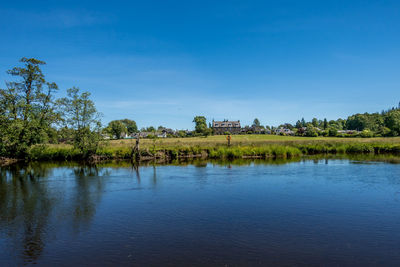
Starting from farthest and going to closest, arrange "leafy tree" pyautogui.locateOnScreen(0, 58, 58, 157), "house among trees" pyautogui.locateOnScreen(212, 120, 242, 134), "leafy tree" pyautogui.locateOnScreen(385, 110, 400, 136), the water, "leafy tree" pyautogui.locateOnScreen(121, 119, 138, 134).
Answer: "leafy tree" pyautogui.locateOnScreen(121, 119, 138, 134)
"house among trees" pyautogui.locateOnScreen(212, 120, 242, 134)
"leafy tree" pyautogui.locateOnScreen(385, 110, 400, 136)
"leafy tree" pyautogui.locateOnScreen(0, 58, 58, 157)
the water

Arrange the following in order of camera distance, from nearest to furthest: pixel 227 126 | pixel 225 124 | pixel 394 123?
pixel 394 123 → pixel 227 126 → pixel 225 124

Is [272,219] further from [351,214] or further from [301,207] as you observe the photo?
[351,214]

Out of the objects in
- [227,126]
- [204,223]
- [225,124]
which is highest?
[225,124]

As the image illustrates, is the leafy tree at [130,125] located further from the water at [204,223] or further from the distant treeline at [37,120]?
the water at [204,223]

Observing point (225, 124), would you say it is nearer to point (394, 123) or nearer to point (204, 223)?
point (394, 123)

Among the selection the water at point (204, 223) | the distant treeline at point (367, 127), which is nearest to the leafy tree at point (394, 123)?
the distant treeline at point (367, 127)

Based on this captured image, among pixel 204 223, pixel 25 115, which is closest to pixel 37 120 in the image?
pixel 25 115

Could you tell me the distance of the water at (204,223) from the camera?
809 centimetres

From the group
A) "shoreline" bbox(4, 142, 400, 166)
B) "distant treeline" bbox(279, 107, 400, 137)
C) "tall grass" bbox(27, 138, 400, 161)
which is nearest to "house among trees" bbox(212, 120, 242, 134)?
"distant treeline" bbox(279, 107, 400, 137)

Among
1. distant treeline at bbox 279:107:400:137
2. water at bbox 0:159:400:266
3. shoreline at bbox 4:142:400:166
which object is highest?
distant treeline at bbox 279:107:400:137

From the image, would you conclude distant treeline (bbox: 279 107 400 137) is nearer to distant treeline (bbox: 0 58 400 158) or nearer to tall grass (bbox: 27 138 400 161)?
tall grass (bbox: 27 138 400 161)

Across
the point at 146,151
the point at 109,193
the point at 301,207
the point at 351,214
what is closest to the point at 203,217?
the point at 301,207

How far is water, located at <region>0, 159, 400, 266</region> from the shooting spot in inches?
318

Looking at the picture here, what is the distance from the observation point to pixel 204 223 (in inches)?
432
